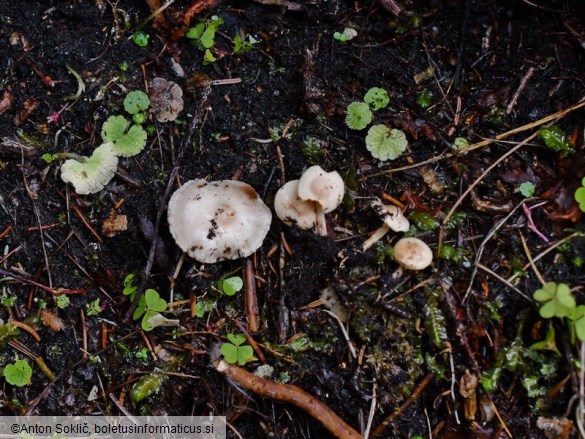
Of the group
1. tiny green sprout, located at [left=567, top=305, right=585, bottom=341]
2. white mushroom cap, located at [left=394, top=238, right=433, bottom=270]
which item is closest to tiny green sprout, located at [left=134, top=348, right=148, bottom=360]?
white mushroom cap, located at [left=394, top=238, right=433, bottom=270]

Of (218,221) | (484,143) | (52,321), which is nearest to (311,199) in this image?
(218,221)

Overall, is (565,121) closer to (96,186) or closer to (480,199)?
(480,199)

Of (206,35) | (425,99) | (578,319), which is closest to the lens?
(578,319)

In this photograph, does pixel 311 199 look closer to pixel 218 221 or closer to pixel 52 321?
pixel 218 221

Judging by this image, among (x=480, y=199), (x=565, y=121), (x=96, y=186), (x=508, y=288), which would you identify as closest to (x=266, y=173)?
(x=96, y=186)

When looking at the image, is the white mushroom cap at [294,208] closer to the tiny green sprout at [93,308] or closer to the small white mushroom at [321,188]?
the small white mushroom at [321,188]

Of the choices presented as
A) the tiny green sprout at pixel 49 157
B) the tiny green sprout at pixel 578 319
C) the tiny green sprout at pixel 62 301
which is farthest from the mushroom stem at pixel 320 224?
the tiny green sprout at pixel 49 157
